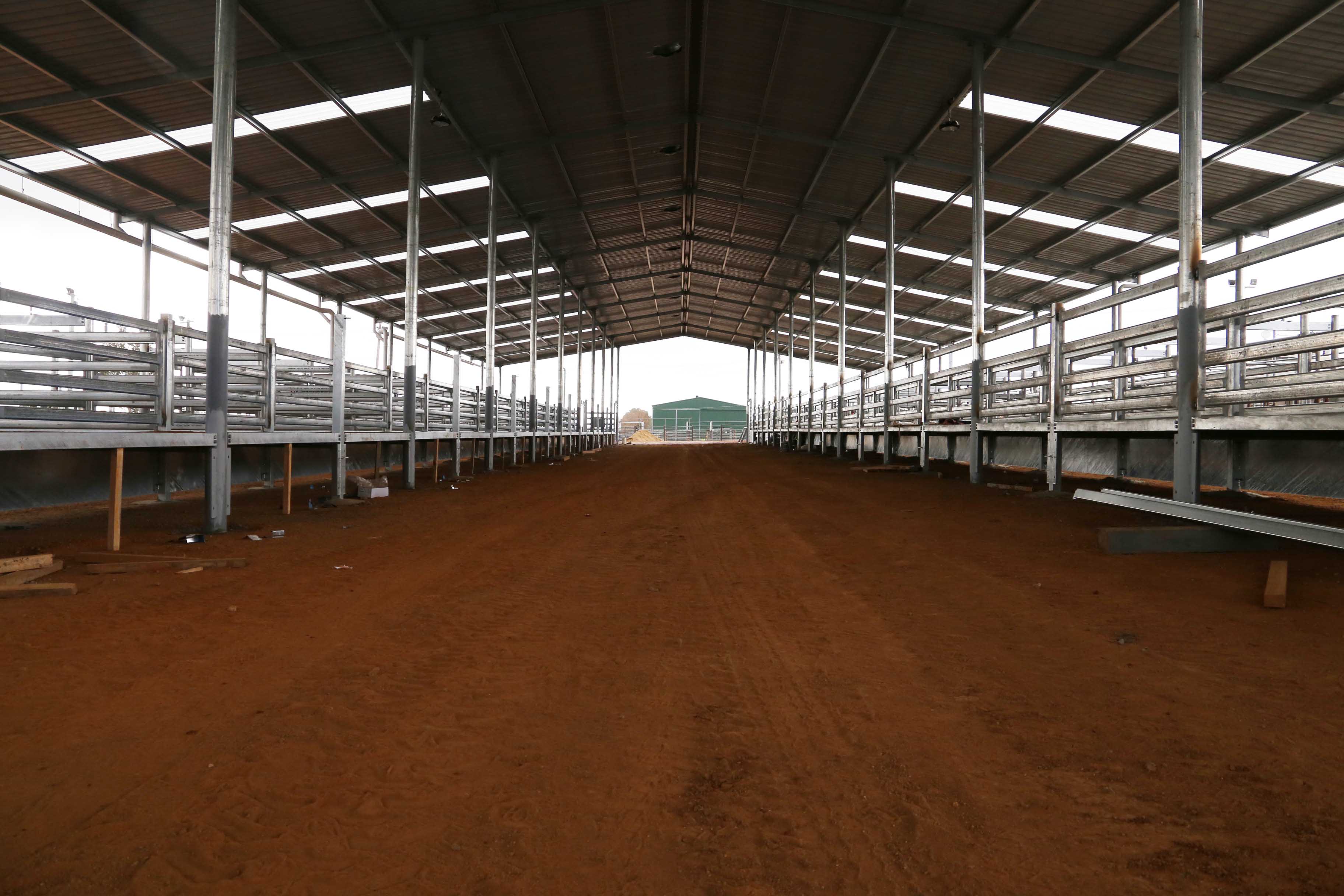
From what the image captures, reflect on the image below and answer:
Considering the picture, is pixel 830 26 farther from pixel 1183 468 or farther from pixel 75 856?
pixel 75 856

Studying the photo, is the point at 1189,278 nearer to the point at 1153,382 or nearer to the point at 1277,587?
the point at 1277,587

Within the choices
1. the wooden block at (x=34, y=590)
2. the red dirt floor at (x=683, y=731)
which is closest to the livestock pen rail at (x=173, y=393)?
the wooden block at (x=34, y=590)

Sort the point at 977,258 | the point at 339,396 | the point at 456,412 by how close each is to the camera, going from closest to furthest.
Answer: the point at 339,396 < the point at 977,258 < the point at 456,412

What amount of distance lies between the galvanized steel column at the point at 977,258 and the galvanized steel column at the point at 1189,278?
4269 mm

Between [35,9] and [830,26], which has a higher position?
[830,26]

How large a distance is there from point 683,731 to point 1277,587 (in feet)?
11.5

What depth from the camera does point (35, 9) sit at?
9258mm

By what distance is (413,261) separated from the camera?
39.8 feet

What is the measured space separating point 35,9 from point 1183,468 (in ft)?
52.4

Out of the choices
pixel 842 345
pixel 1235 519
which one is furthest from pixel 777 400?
pixel 1235 519

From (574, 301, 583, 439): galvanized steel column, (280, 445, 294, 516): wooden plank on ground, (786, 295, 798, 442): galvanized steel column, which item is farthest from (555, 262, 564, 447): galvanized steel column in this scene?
(280, 445, 294, 516): wooden plank on ground

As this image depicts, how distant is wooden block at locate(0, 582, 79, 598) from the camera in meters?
3.88

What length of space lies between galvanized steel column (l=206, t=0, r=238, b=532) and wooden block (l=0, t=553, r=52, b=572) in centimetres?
196

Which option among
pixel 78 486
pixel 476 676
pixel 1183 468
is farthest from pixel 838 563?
pixel 78 486
